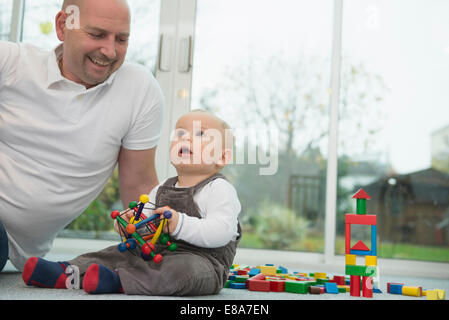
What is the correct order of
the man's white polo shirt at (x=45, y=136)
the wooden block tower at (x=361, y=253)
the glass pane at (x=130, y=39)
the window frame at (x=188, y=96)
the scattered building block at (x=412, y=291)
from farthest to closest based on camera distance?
the glass pane at (x=130, y=39)
the window frame at (x=188, y=96)
the scattered building block at (x=412, y=291)
the man's white polo shirt at (x=45, y=136)
the wooden block tower at (x=361, y=253)

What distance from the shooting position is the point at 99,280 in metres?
1.07

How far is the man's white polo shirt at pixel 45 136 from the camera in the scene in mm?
1355

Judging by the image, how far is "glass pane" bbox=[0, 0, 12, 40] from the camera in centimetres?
270

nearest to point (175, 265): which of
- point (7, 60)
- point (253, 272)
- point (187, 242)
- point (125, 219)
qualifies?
point (187, 242)

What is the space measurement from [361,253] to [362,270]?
5 cm

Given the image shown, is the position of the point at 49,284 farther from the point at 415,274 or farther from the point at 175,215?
the point at 415,274

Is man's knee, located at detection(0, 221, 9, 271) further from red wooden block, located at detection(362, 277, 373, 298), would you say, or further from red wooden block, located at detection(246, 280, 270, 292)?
red wooden block, located at detection(362, 277, 373, 298)

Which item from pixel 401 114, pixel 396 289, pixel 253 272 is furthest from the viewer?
pixel 401 114

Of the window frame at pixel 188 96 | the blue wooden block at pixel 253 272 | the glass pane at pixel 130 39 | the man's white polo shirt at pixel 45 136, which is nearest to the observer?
the man's white polo shirt at pixel 45 136

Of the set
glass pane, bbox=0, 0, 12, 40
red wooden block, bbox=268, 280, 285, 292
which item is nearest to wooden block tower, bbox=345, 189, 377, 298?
red wooden block, bbox=268, 280, 285, 292

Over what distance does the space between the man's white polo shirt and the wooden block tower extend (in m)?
0.73

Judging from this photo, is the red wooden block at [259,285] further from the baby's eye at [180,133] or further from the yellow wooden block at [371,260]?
the baby's eye at [180,133]

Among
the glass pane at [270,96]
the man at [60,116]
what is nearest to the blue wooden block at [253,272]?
the man at [60,116]

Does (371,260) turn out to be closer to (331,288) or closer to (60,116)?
(331,288)
